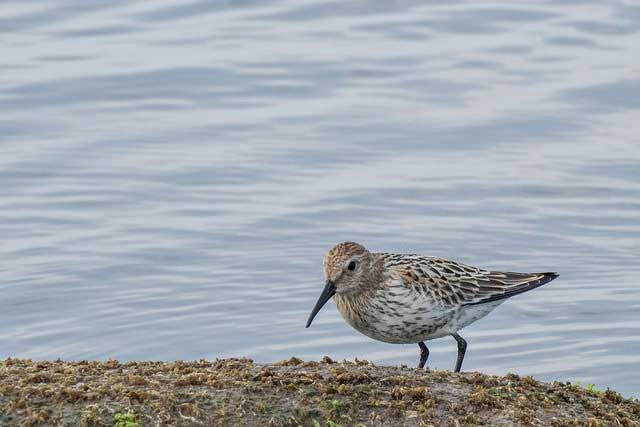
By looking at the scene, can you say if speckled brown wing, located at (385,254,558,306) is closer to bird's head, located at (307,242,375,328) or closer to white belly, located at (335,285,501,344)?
white belly, located at (335,285,501,344)

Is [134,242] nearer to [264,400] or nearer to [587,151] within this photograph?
[587,151]

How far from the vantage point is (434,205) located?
16906 millimetres

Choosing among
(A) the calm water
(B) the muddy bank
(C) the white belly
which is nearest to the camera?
(B) the muddy bank

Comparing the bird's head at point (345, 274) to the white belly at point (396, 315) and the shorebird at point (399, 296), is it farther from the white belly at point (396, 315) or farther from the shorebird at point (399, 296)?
the white belly at point (396, 315)

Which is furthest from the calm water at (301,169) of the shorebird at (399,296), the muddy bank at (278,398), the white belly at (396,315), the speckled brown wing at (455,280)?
the muddy bank at (278,398)

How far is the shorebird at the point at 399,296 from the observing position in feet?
35.2

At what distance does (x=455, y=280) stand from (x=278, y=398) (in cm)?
359

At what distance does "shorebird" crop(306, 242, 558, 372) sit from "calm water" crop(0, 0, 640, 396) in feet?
6.95

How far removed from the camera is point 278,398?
809cm

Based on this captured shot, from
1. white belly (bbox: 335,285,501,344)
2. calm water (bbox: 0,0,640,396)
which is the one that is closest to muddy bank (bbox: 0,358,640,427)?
white belly (bbox: 335,285,501,344)

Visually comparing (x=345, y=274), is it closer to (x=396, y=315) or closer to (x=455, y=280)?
(x=396, y=315)

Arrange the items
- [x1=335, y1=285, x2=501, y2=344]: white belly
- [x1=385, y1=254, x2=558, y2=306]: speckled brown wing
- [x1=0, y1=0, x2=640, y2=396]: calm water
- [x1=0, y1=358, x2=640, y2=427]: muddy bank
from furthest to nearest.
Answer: [x1=0, y1=0, x2=640, y2=396]: calm water, [x1=385, y1=254, x2=558, y2=306]: speckled brown wing, [x1=335, y1=285, x2=501, y2=344]: white belly, [x1=0, y1=358, x2=640, y2=427]: muddy bank

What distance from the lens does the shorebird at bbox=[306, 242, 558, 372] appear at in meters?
10.7

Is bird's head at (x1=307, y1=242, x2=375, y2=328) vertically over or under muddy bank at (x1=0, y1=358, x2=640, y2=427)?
over
